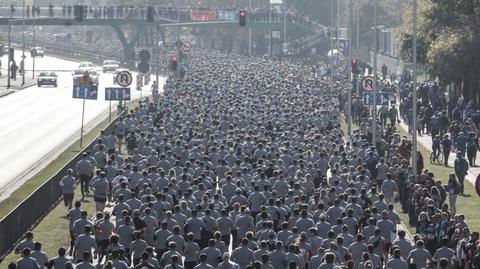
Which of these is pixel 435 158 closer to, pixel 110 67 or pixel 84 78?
pixel 84 78

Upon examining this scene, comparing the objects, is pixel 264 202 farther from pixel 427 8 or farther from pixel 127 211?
pixel 427 8

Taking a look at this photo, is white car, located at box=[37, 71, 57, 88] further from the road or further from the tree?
the tree

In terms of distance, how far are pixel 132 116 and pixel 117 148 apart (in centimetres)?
331

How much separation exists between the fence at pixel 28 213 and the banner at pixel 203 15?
97.7 meters

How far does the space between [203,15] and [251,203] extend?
111m

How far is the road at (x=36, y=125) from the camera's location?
179 feet

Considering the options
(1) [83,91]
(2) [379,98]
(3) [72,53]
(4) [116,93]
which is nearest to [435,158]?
(2) [379,98]

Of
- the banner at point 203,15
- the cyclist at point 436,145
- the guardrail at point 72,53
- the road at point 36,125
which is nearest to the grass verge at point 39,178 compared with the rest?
the road at point 36,125

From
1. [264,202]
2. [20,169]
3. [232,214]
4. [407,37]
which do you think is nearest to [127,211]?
[232,214]

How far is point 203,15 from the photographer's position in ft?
472

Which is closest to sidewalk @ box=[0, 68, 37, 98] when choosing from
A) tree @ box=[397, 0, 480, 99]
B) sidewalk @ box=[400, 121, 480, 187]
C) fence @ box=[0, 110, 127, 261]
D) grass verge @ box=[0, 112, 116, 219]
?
tree @ box=[397, 0, 480, 99]

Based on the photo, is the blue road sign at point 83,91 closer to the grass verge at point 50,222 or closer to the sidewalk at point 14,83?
the grass verge at point 50,222

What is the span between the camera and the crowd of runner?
26.8 metres

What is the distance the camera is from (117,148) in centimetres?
5509
